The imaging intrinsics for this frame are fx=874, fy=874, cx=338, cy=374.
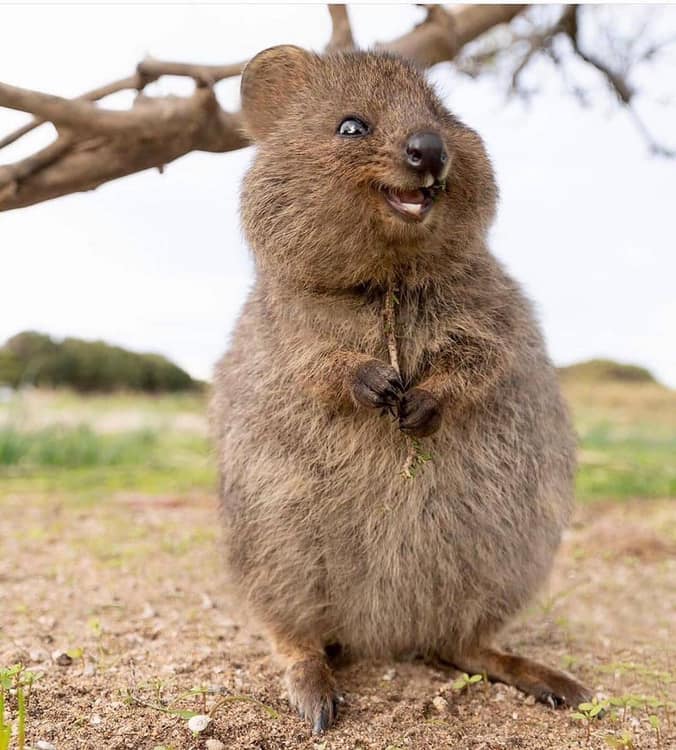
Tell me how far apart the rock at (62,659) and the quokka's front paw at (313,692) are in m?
0.91

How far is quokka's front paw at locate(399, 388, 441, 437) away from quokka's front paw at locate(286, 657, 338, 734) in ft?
3.45

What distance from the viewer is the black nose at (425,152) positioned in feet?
9.17

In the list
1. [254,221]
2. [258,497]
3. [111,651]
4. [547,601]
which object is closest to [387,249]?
[254,221]

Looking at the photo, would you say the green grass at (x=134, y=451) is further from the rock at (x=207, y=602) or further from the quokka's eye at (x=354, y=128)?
the quokka's eye at (x=354, y=128)

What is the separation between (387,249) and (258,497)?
46.6 inches

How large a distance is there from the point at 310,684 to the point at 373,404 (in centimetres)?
113

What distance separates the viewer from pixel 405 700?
337cm

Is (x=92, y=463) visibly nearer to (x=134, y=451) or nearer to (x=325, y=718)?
(x=134, y=451)

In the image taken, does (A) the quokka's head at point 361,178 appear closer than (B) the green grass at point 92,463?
Yes

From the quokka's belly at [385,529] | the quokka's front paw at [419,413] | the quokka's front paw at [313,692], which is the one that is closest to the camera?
the quokka's front paw at [419,413]

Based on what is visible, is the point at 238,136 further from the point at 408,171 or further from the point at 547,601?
the point at 547,601

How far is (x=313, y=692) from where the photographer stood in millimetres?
3246

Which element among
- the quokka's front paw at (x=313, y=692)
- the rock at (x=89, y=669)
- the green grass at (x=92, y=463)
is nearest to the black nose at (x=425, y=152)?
the quokka's front paw at (x=313, y=692)

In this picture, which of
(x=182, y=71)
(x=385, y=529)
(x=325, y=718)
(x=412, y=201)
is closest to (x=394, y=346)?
(x=412, y=201)
